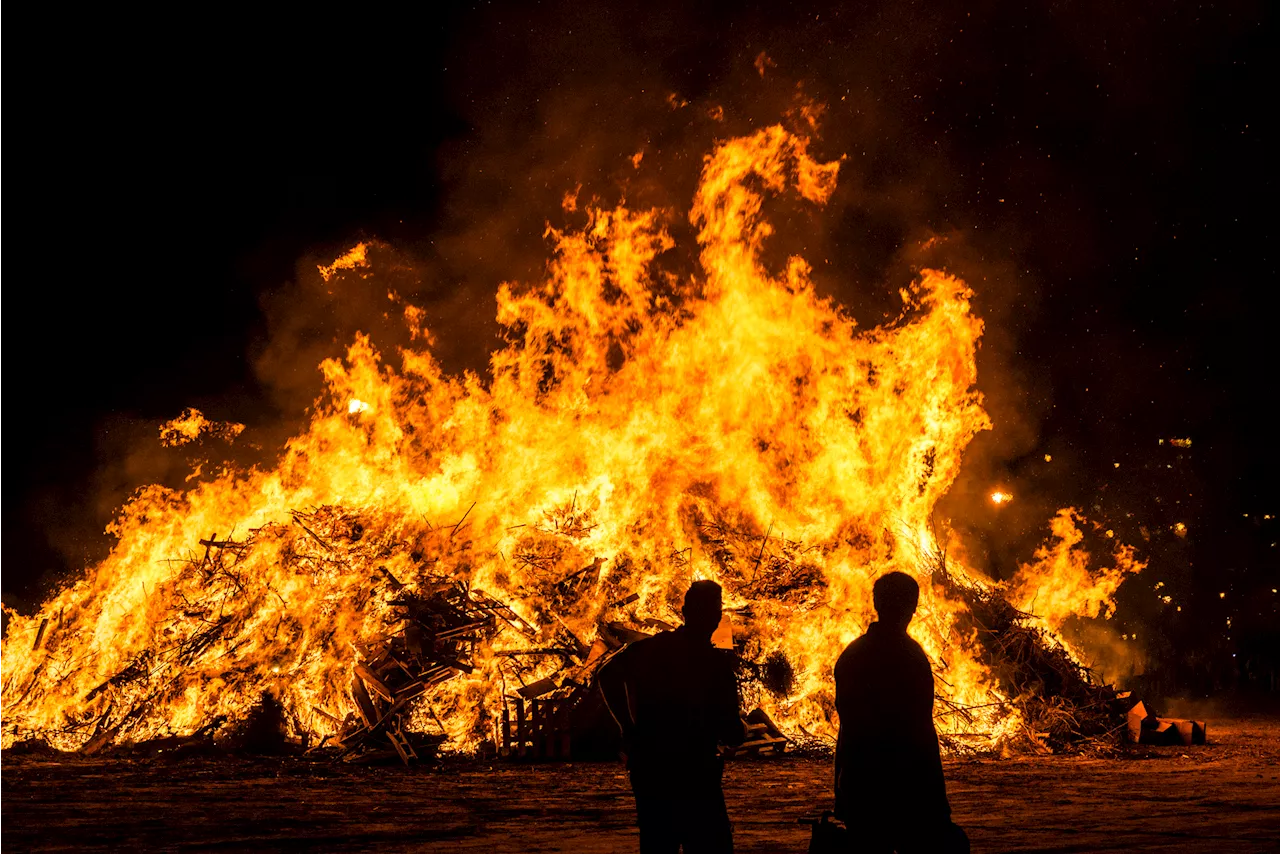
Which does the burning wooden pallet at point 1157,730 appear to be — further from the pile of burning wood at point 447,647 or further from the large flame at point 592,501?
the large flame at point 592,501

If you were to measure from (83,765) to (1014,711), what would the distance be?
1125cm

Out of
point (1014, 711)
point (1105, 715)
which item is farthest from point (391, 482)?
point (1105, 715)

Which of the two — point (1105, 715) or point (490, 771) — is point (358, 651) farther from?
point (1105, 715)

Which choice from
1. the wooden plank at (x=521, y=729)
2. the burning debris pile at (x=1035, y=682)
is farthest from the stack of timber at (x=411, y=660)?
the burning debris pile at (x=1035, y=682)

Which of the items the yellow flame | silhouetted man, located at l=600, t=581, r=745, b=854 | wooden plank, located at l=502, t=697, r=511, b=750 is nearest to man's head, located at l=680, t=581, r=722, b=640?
silhouetted man, located at l=600, t=581, r=745, b=854

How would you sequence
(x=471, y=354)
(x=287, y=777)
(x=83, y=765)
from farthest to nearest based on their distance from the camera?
1. (x=471, y=354)
2. (x=83, y=765)
3. (x=287, y=777)

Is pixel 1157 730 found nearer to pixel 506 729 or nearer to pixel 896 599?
pixel 506 729

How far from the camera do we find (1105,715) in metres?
14.5

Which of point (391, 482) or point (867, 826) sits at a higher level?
point (391, 482)

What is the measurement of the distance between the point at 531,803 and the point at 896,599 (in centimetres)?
676

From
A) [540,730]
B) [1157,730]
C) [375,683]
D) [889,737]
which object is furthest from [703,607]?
A: [1157,730]

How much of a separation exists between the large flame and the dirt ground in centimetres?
157

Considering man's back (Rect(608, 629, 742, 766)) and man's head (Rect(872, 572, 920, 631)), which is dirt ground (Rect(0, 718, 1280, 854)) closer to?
man's back (Rect(608, 629, 742, 766))

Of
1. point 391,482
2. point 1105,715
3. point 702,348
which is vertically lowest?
point 1105,715
